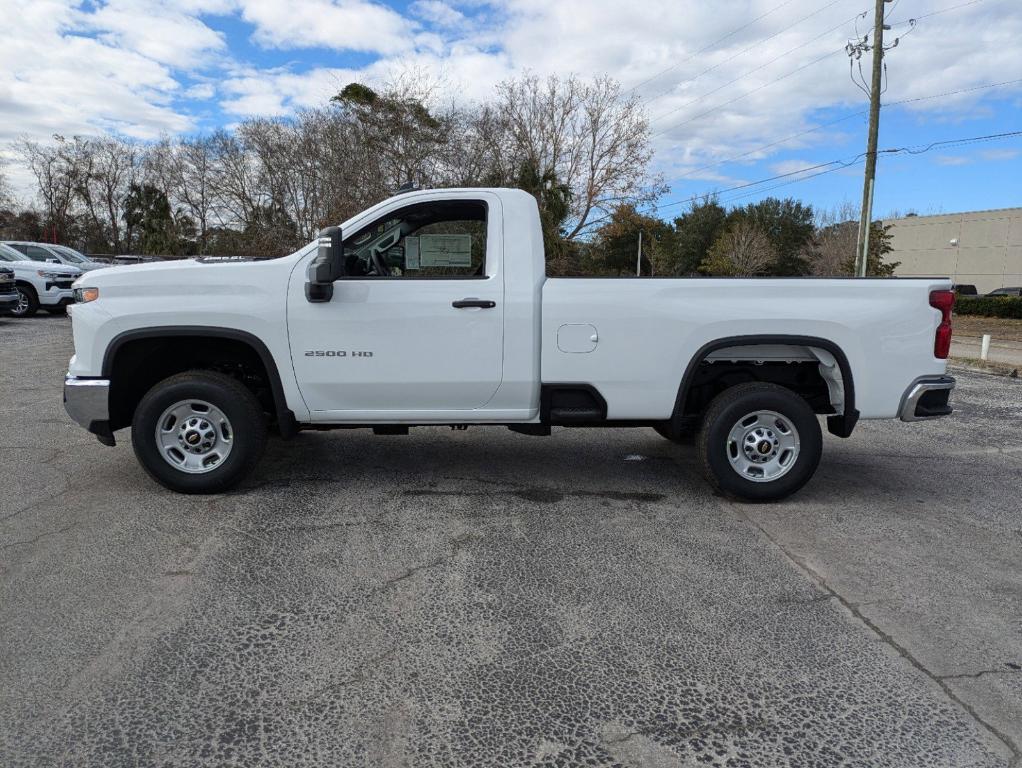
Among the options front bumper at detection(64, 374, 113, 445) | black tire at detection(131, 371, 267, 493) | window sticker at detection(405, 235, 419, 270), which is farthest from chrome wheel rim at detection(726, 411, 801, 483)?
front bumper at detection(64, 374, 113, 445)

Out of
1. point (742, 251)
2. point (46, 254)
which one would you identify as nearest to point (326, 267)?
point (46, 254)

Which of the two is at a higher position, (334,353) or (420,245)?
(420,245)

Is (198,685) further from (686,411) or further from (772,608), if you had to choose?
(686,411)

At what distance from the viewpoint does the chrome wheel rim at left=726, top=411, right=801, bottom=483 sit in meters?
5.27

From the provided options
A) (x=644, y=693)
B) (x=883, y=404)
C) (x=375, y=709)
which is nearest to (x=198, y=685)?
(x=375, y=709)

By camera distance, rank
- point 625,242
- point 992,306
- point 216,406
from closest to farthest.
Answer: point 216,406 → point 992,306 → point 625,242

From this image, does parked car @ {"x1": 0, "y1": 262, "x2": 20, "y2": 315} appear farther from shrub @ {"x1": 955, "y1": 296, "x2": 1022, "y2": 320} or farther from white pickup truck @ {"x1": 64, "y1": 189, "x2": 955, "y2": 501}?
shrub @ {"x1": 955, "y1": 296, "x2": 1022, "y2": 320}

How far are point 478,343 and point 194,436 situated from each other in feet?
6.72

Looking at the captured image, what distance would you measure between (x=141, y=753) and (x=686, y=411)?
4.39m

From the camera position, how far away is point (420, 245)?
533 centimetres

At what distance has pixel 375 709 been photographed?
2.81 m

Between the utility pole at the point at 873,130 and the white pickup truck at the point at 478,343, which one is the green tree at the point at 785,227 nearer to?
the utility pole at the point at 873,130

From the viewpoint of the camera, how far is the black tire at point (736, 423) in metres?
5.18

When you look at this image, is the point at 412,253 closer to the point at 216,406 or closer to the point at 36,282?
the point at 216,406
